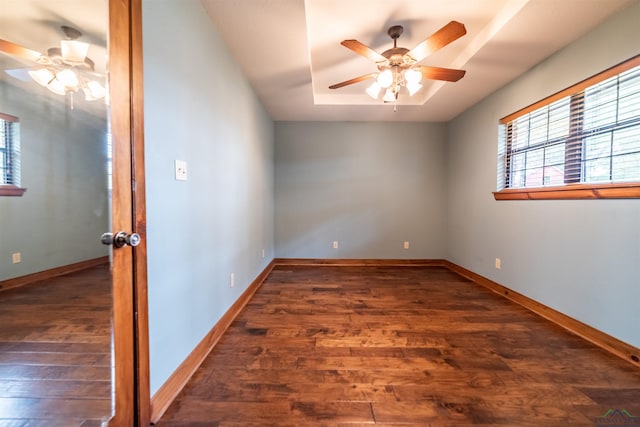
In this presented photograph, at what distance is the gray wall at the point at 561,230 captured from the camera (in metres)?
1.53

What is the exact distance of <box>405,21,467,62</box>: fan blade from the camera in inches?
57.4

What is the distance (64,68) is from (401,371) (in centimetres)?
208

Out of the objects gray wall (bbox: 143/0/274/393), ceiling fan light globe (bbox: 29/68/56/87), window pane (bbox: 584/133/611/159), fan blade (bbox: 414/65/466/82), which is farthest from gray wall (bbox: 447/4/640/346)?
ceiling fan light globe (bbox: 29/68/56/87)

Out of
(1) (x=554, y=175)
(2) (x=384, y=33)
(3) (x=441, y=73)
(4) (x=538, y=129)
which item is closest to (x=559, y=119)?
(4) (x=538, y=129)

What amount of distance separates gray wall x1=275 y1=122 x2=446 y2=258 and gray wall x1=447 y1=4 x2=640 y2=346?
592mm

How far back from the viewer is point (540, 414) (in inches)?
44.2

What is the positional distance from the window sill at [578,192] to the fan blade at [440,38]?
147cm

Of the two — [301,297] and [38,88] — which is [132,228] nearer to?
[38,88]

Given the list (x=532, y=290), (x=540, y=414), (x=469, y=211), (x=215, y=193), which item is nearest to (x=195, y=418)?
(x=215, y=193)

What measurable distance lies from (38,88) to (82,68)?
0.53 ft

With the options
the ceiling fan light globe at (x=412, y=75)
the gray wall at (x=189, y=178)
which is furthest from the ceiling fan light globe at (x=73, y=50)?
the ceiling fan light globe at (x=412, y=75)

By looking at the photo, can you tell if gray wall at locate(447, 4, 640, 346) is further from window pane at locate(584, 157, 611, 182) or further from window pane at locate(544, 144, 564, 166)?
window pane at locate(544, 144, 564, 166)

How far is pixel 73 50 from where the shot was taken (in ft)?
2.67

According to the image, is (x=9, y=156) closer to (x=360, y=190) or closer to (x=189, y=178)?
(x=189, y=178)
